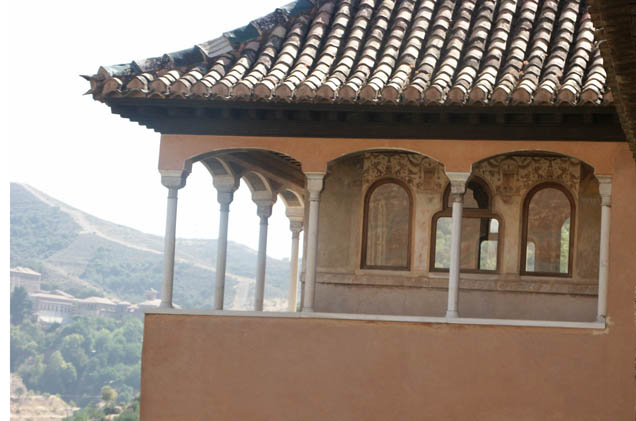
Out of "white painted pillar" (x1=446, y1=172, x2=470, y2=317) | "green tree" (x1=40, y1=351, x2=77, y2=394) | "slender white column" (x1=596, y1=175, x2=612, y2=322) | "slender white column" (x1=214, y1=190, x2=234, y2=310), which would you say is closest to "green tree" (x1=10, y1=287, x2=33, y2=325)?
"green tree" (x1=40, y1=351, x2=77, y2=394)

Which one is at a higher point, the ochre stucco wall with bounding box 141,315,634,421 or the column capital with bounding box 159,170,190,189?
the column capital with bounding box 159,170,190,189

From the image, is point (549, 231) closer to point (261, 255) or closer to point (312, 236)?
point (312, 236)

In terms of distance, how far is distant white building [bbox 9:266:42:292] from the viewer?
81.6 m

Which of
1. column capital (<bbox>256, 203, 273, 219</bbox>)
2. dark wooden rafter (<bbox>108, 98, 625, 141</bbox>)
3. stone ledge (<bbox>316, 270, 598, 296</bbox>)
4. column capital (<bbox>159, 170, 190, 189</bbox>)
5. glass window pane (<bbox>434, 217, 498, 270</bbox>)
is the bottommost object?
stone ledge (<bbox>316, 270, 598, 296</bbox>)

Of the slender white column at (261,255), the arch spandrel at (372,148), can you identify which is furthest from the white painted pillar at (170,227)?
the slender white column at (261,255)

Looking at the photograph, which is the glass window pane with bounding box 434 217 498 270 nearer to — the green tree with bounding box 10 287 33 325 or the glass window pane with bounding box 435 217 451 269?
the glass window pane with bounding box 435 217 451 269

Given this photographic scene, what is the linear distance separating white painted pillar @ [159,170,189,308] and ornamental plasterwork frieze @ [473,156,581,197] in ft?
12.1

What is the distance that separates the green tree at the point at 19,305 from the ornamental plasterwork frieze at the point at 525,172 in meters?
72.5

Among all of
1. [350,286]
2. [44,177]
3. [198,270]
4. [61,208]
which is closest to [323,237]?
[350,286]

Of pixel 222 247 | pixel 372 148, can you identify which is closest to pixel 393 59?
pixel 372 148

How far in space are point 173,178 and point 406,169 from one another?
10.0ft

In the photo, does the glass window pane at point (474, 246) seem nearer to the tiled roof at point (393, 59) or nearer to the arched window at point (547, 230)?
the arched window at point (547, 230)

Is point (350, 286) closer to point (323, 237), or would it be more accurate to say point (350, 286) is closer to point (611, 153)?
point (323, 237)

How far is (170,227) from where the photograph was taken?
11750 millimetres
